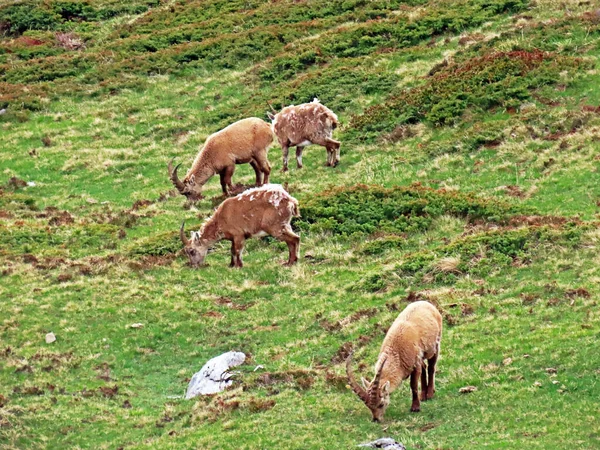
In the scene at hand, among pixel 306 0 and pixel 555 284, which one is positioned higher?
pixel 306 0

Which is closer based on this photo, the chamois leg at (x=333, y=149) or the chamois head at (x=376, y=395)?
the chamois head at (x=376, y=395)

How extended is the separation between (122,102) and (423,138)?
18.4 meters

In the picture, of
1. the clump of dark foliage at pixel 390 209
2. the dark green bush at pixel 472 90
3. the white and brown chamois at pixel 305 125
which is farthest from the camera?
the dark green bush at pixel 472 90

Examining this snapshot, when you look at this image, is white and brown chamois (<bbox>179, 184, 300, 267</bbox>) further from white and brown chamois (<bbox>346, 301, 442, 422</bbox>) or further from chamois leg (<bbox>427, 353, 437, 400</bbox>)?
chamois leg (<bbox>427, 353, 437, 400</bbox>)

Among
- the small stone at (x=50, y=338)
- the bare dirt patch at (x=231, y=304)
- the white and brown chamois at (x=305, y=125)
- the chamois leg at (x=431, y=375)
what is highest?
the white and brown chamois at (x=305, y=125)

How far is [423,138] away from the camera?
38531 millimetres

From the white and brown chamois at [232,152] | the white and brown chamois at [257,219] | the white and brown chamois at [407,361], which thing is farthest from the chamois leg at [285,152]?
the white and brown chamois at [407,361]

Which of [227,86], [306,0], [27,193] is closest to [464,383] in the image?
[27,193]

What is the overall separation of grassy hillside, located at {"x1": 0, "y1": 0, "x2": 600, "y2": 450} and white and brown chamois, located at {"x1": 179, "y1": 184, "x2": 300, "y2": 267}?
845mm

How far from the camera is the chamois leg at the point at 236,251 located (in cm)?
2883

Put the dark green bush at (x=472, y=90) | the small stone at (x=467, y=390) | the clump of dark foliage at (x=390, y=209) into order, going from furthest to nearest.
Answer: the dark green bush at (x=472, y=90), the clump of dark foliage at (x=390, y=209), the small stone at (x=467, y=390)

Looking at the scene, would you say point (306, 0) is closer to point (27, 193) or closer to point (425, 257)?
point (27, 193)

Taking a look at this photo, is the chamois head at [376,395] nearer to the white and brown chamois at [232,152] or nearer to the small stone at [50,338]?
the small stone at [50,338]

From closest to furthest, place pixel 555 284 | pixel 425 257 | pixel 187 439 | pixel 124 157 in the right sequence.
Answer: pixel 187 439
pixel 555 284
pixel 425 257
pixel 124 157
